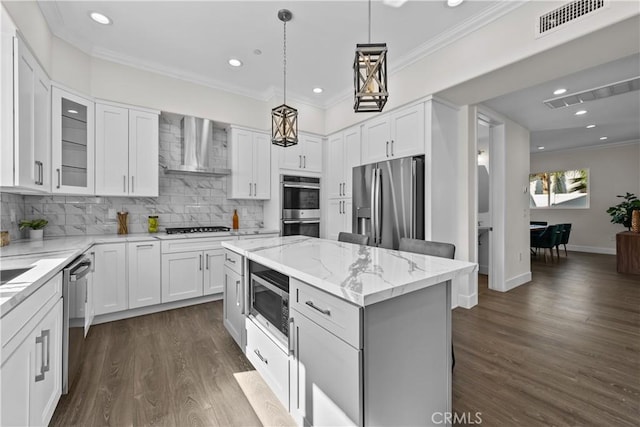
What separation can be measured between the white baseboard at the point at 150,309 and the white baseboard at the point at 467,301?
310 cm

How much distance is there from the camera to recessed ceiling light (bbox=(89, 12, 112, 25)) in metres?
2.52

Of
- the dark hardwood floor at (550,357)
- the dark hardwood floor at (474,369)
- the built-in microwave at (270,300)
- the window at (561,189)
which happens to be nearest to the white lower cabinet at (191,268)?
the dark hardwood floor at (474,369)

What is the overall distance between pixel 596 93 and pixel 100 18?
5.58 metres

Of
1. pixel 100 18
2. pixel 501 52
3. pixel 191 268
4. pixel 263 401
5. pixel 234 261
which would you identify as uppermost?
pixel 100 18

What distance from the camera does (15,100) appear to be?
189 cm

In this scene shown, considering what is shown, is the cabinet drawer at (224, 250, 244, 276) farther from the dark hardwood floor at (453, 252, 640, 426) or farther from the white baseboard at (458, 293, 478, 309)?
the white baseboard at (458, 293, 478, 309)

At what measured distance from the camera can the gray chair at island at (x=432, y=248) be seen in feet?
6.15

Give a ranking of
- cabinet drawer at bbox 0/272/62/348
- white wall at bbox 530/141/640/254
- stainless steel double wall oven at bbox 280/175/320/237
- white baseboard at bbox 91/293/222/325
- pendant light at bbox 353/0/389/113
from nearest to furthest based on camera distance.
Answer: cabinet drawer at bbox 0/272/62/348 → pendant light at bbox 353/0/389/113 → white baseboard at bbox 91/293/222/325 → stainless steel double wall oven at bbox 280/175/320/237 → white wall at bbox 530/141/640/254

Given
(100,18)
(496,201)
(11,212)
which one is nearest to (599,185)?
(496,201)

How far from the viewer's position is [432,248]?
1997 mm

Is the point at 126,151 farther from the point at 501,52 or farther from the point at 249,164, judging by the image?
the point at 501,52

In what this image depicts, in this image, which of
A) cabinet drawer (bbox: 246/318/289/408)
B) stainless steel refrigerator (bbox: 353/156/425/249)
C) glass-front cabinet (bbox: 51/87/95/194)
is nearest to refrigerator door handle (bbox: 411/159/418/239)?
stainless steel refrigerator (bbox: 353/156/425/249)

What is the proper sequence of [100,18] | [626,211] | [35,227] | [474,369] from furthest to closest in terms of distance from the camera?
[626,211]
[35,227]
[100,18]
[474,369]

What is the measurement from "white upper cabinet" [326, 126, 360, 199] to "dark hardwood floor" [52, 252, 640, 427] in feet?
7.65
